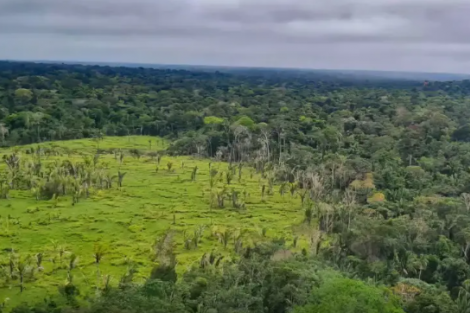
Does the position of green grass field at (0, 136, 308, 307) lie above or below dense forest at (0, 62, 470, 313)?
below

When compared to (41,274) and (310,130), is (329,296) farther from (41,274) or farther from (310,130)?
(310,130)

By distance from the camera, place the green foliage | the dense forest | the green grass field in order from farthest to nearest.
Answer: the green grass field
the dense forest
the green foliage

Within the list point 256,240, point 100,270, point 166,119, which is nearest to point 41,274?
point 100,270

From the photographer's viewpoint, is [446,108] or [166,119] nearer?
[166,119]

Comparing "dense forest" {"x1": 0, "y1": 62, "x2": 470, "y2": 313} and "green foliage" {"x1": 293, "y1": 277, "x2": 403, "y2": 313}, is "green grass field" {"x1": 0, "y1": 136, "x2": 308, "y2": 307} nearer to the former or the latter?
"dense forest" {"x1": 0, "y1": 62, "x2": 470, "y2": 313}

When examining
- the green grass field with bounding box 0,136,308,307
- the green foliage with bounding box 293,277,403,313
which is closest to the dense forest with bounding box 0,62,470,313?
the green foliage with bounding box 293,277,403,313

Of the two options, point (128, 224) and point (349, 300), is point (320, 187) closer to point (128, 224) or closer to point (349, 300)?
point (128, 224)
